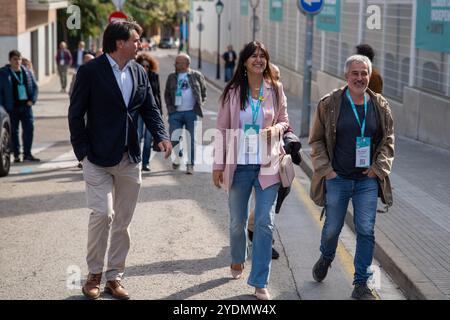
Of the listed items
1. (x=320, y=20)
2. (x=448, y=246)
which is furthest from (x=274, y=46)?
(x=448, y=246)

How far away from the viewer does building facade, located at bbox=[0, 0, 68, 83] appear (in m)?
27.6

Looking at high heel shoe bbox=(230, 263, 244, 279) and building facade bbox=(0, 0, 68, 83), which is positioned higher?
building facade bbox=(0, 0, 68, 83)

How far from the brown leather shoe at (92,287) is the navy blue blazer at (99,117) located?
2.74ft

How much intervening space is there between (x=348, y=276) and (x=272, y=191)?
48.4 inches

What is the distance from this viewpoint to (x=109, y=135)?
6156 millimetres

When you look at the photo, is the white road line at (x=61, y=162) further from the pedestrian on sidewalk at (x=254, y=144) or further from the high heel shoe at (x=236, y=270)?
the pedestrian on sidewalk at (x=254, y=144)

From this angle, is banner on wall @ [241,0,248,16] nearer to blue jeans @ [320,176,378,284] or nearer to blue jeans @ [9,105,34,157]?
blue jeans @ [9,105,34,157]

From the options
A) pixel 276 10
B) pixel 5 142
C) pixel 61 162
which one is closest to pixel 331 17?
pixel 276 10

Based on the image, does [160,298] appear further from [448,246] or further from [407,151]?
[407,151]

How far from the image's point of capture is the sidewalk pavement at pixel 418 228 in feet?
22.1

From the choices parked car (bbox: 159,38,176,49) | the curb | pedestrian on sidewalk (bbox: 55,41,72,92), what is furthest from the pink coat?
parked car (bbox: 159,38,176,49)

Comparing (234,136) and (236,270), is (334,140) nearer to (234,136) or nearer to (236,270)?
(234,136)

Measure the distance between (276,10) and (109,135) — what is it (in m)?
30.6

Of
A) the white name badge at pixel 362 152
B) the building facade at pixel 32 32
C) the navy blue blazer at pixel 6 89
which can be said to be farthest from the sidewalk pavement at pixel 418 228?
the building facade at pixel 32 32
